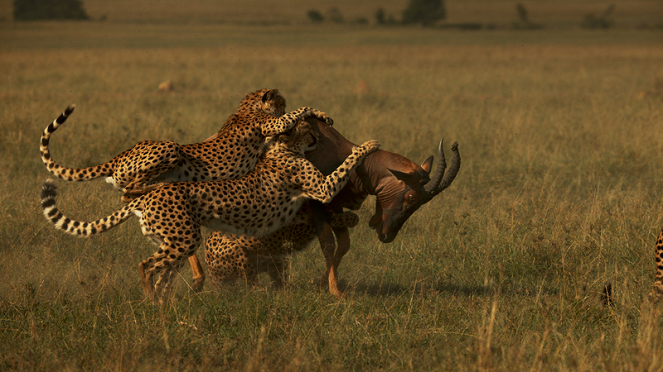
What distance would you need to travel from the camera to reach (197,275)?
5.84 meters

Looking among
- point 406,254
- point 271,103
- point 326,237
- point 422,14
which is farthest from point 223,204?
point 422,14

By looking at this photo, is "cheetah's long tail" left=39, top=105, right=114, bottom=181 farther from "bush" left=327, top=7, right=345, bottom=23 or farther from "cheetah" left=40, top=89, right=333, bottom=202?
"bush" left=327, top=7, right=345, bottom=23

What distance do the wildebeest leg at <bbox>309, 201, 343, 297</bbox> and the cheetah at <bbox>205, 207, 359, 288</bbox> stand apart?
11 centimetres

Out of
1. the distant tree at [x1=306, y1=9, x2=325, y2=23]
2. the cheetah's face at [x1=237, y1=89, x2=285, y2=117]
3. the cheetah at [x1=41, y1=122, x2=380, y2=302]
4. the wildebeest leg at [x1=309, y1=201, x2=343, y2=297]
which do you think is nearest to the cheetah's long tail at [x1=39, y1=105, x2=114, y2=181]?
the cheetah at [x1=41, y1=122, x2=380, y2=302]

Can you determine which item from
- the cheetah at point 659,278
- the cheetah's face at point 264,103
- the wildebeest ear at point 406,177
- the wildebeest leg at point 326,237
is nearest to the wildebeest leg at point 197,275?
the wildebeest leg at point 326,237

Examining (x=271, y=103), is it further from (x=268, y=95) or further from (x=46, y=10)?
(x=46, y=10)

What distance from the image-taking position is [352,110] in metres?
14.5

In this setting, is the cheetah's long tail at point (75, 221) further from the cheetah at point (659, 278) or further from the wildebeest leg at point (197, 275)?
the cheetah at point (659, 278)

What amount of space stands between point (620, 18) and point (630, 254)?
240 feet

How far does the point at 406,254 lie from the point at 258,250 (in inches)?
58.3

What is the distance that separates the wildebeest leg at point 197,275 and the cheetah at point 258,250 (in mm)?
84

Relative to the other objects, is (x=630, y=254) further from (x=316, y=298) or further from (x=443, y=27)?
(x=443, y=27)

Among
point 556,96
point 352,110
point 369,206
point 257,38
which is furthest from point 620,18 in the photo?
point 369,206

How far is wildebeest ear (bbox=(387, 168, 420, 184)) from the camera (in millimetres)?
5434
